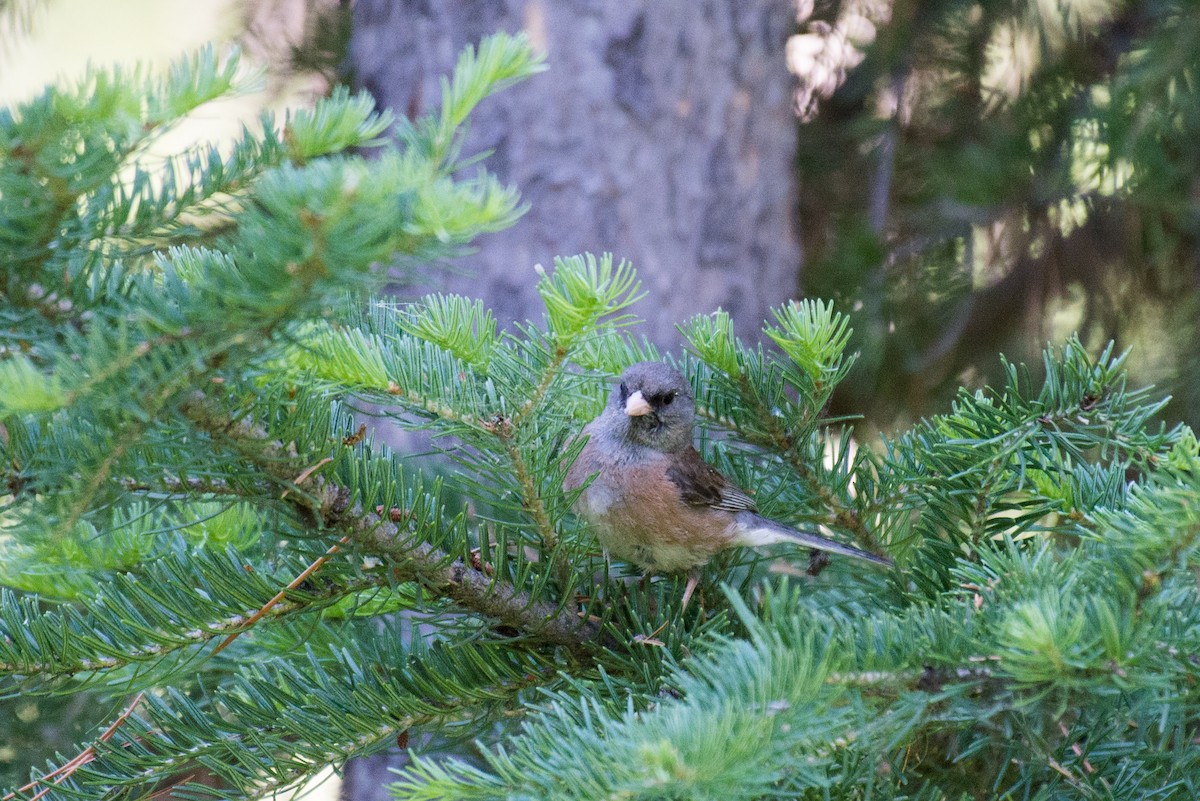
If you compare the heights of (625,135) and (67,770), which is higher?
(625,135)

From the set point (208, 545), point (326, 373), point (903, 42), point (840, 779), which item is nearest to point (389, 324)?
point (326, 373)

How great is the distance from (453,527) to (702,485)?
0.77 m

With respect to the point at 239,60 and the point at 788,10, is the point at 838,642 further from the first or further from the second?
the point at 788,10

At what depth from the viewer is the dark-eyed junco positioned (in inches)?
61.7

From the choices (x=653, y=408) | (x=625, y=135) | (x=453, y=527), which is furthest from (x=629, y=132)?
(x=453, y=527)

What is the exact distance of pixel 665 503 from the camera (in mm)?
1621

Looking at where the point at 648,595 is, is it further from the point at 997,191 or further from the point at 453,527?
the point at 997,191

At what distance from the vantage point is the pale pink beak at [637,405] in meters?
1.62

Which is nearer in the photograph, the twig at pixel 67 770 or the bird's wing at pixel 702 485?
the twig at pixel 67 770

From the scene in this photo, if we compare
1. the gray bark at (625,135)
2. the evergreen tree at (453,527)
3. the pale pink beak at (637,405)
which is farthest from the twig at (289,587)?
the gray bark at (625,135)

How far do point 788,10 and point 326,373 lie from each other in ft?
7.70

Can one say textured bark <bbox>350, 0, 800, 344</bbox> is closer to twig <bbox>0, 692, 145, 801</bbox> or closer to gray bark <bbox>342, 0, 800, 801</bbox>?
gray bark <bbox>342, 0, 800, 801</bbox>

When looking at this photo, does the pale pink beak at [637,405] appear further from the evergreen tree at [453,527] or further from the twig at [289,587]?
the twig at [289,587]

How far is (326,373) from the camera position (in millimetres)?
981
